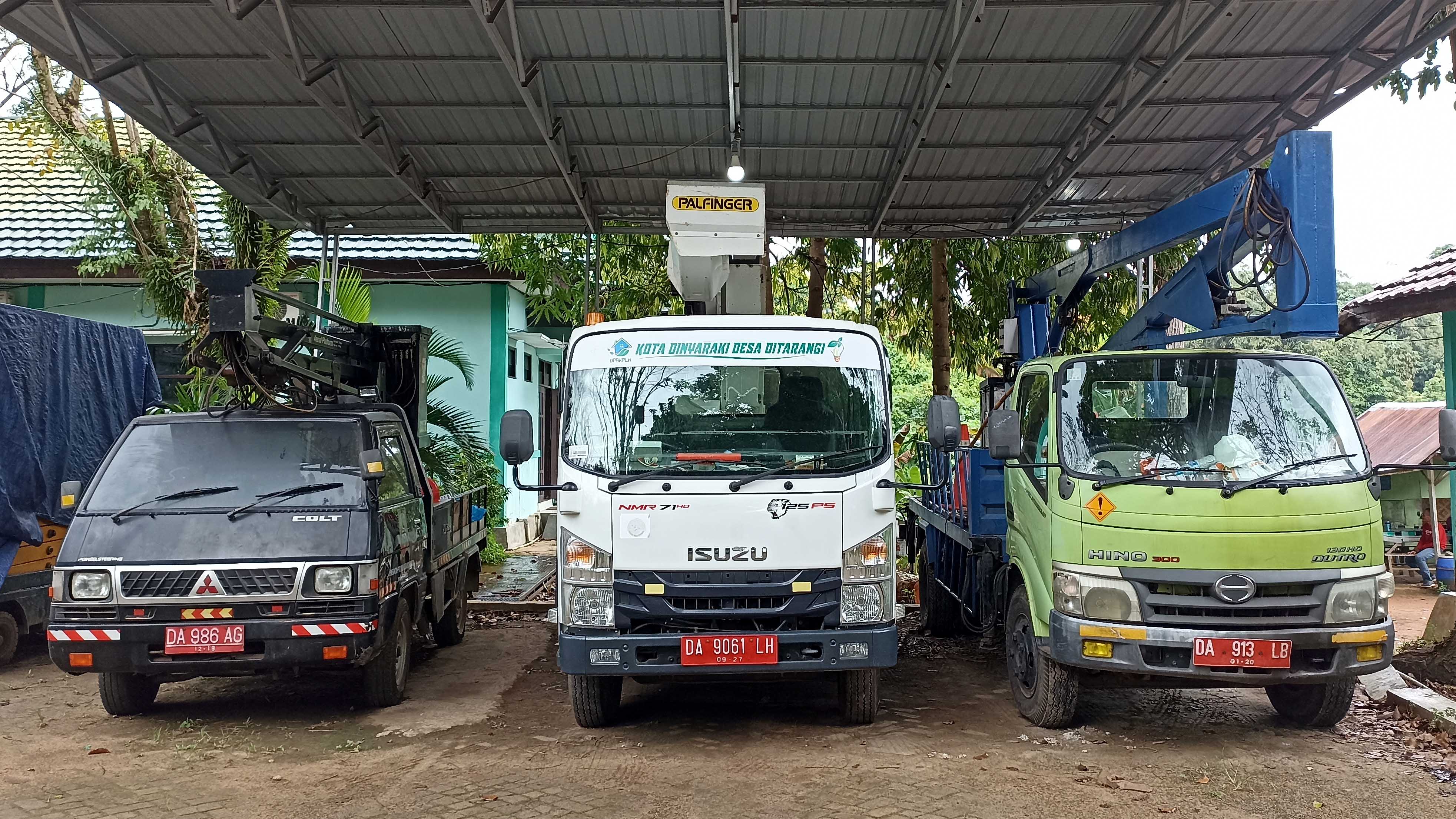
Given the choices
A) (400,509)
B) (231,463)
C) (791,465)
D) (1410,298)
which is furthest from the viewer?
(1410,298)

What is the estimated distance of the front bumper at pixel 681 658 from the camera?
19.8ft

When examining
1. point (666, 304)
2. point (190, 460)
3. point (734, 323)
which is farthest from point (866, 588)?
point (666, 304)

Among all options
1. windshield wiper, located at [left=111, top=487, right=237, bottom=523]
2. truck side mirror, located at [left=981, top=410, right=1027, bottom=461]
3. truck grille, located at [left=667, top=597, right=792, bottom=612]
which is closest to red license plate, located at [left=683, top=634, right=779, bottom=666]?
truck grille, located at [left=667, top=597, right=792, bottom=612]

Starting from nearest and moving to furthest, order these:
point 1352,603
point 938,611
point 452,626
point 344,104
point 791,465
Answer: point 1352,603 < point 791,465 < point 344,104 < point 452,626 < point 938,611

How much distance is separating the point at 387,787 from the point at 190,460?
288 centimetres

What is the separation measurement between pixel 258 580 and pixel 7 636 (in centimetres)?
365

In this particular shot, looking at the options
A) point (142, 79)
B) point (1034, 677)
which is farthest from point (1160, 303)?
point (142, 79)

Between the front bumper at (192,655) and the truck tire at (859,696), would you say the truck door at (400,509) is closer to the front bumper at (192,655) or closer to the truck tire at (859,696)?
the front bumper at (192,655)

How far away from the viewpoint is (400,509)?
7570mm

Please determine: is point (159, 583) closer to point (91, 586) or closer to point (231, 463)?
point (91, 586)

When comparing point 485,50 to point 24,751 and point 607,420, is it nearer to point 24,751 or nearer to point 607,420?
point 607,420

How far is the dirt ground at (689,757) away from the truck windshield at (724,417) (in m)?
1.66

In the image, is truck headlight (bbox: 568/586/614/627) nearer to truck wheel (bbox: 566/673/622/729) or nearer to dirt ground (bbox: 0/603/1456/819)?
truck wheel (bbox: 566/673/622/729)

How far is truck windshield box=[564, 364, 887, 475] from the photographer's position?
6.36m
